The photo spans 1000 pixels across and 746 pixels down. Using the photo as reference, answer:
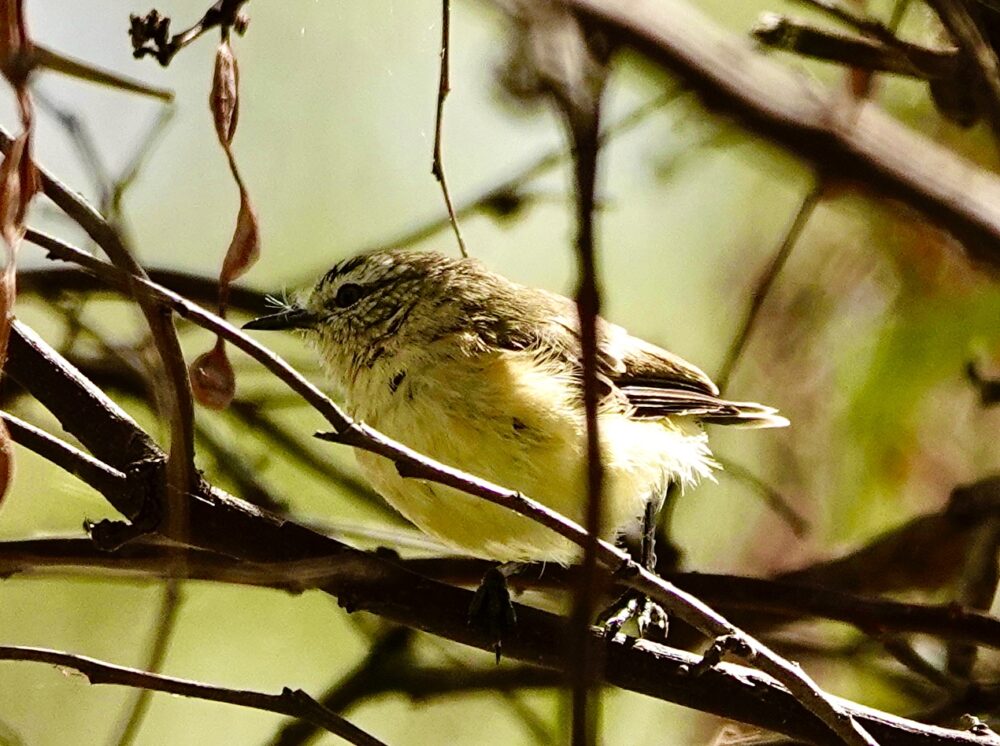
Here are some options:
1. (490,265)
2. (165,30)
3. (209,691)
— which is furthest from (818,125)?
(490,265)

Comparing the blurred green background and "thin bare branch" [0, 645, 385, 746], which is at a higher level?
the blurred green background

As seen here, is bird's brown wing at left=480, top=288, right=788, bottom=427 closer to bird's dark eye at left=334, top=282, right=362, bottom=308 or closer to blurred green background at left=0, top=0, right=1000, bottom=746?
blurred green background at left=0, top=0, right=1000, bottom=746

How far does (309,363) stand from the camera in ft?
11.9

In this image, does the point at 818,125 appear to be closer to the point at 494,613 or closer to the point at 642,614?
the point at 494,613

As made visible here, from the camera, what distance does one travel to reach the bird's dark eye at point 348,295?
3439mm

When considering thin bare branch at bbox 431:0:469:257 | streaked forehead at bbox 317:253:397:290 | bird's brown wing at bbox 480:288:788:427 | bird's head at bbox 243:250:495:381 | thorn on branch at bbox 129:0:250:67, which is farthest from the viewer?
streaked forehead at bbox 317:253:397:290

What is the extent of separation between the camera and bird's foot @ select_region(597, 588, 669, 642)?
2762mm

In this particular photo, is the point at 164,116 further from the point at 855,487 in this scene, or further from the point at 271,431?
the point at 855,487

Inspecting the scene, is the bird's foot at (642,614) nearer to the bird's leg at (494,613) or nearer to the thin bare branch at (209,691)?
the bird's leg at (494,613)

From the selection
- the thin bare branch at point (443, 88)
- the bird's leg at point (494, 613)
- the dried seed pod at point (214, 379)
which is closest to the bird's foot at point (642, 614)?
the bird's leg at point (494, 613)

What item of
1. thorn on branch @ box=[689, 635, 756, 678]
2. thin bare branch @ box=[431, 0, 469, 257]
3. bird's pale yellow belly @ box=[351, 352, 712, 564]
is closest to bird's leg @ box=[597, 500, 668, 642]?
bird's pale yellow belly @ box=[351, 352, 712, 564]

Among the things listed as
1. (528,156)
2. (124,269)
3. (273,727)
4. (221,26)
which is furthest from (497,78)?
(273,727)

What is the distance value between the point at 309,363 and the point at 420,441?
104cm

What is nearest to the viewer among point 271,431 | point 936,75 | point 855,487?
point 936,75
